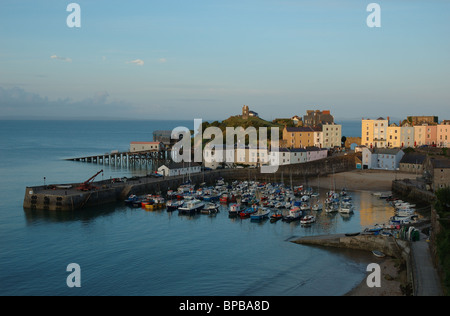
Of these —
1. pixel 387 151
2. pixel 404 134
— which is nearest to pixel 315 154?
Answer: pixel 387 151

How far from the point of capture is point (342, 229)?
31.0 m

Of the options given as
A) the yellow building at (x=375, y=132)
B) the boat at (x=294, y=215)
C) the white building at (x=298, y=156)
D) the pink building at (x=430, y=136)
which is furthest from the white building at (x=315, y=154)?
the boat at (x=294, y=215)

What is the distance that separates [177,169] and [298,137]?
25.1 m

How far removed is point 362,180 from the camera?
167 feet

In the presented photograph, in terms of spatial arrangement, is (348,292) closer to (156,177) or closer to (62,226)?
(62,226)

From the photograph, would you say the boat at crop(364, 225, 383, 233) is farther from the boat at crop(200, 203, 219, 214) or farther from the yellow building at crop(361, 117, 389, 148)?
the yellow building at crop(361, 117, 389, 148)

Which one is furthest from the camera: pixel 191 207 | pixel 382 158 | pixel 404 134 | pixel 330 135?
pixel 330 135

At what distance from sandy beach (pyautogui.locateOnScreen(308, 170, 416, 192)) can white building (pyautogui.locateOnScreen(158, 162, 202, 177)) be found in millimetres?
13694

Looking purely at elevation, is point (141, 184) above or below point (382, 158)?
below

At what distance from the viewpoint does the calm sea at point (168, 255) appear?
21125 millimetres

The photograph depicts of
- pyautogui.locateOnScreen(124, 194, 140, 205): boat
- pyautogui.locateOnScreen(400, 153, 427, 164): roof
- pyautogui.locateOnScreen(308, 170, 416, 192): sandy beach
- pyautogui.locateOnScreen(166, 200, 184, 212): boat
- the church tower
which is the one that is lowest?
pyautogui.locateOnScreen(166, 200, 184, 212): boat

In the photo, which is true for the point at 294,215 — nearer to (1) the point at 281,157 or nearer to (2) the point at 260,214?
(2) the point at 260,214

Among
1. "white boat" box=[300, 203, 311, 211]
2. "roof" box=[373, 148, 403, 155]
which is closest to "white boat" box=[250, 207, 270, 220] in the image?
"white boat" box=[300, 203, 311, 211]

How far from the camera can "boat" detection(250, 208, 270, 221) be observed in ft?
113
